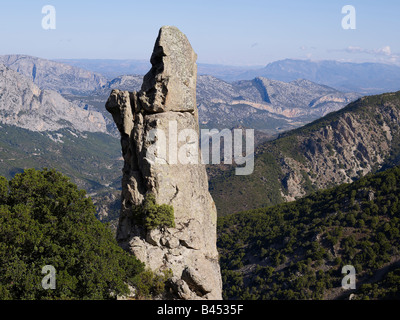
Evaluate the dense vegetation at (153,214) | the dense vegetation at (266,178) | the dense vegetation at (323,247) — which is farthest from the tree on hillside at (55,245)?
the dense vegetation at (266,178)

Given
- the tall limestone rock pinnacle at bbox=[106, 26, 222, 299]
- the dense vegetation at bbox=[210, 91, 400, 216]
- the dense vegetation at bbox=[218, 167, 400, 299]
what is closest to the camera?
the tall limestone rock pinnacle at bbox=[106, 26, 222, 299]

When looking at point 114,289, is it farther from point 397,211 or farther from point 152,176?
point 397,211

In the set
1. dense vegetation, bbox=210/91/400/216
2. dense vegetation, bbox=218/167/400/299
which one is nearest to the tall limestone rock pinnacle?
dense vegetation, bbox=218/167/400/299

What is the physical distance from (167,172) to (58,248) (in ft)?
31.7

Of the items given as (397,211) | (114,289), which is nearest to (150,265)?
(114,289)

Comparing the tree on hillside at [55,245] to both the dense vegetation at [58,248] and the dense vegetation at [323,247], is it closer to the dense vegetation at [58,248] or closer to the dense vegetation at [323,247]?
the dense vegetation at [58,248]

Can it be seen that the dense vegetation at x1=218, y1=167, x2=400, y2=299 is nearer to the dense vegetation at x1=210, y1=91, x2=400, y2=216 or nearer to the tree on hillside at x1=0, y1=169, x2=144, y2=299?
the tree on hillside at x1=0, y1=169, x2=144, y2=299

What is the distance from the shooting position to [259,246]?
85.8 meters

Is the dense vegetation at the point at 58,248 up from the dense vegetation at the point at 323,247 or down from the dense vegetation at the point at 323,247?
up

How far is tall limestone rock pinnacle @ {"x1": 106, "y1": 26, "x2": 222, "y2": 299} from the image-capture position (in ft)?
93.3

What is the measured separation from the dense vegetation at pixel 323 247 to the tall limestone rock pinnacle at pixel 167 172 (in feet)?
113

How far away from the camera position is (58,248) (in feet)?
74.1

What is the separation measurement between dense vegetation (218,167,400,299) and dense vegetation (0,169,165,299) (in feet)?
135

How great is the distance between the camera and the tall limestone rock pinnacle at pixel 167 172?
2844 cm
